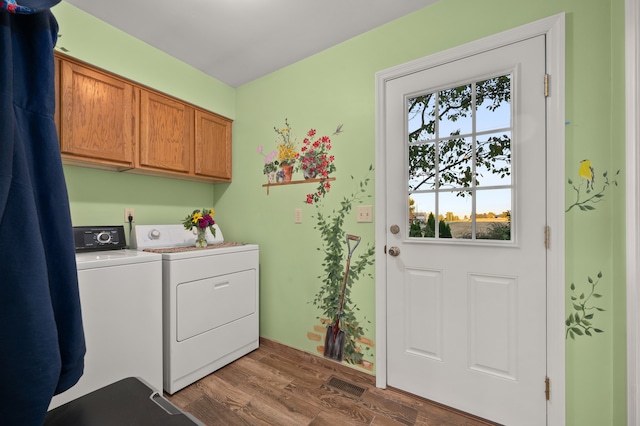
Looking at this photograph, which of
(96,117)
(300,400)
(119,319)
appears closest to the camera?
(119,319)

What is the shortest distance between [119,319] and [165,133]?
4.68 feet

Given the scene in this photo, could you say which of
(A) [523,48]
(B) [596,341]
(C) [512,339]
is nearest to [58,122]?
(A) [523,48]

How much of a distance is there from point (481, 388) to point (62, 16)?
11.0 ft

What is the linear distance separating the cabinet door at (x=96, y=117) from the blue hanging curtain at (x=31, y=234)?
151cm

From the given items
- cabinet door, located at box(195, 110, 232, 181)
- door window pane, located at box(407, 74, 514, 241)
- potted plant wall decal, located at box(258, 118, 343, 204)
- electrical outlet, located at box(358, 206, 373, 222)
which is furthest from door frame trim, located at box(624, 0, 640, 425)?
cabinet door, located at box(195, 110, 232, 181)

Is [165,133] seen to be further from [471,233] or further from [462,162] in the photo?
[471,233]

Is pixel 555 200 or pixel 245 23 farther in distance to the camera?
pixel 245 23

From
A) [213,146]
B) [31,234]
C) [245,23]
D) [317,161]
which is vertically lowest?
[31,234]

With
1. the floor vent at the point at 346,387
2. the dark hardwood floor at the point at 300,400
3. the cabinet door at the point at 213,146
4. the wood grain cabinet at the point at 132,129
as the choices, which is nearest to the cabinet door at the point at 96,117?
the wood grain cabinet at the point at 132,129

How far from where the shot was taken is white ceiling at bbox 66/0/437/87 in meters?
1.76

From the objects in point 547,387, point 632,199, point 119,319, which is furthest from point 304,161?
point 547,387

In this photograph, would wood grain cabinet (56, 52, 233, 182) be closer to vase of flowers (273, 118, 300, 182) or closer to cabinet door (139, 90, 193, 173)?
cabinet door (139, 90, 193, 173)

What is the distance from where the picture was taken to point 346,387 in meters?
1.91

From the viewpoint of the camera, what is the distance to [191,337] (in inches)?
76.2
